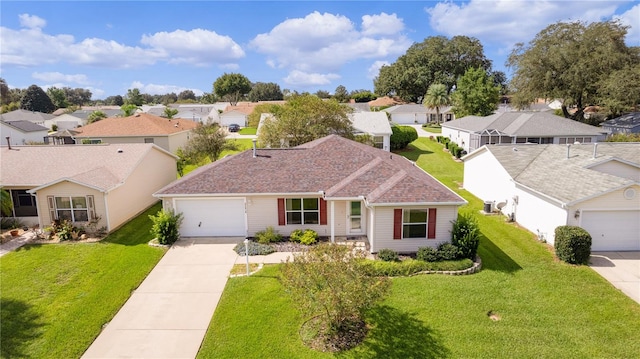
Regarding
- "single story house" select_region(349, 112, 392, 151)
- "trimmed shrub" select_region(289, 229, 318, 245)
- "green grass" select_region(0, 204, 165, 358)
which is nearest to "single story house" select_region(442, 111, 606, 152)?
"single story house" select_region(349, 112, 392, 151)

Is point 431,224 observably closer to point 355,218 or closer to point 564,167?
point 355,218

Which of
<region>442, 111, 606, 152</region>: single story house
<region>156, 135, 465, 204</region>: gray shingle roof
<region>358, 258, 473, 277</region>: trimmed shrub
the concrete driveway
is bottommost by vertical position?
the concrete driveway

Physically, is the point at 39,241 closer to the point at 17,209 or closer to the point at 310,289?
the point at 17,209

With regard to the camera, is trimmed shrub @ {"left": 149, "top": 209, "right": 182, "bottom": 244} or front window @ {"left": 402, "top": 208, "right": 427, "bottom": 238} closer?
front window @ {"left": 402, "top": 208, "right": 427, "bottom": 238}

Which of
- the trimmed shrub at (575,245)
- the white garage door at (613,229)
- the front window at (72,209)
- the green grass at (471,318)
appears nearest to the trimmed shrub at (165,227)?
the front window at (72,209)

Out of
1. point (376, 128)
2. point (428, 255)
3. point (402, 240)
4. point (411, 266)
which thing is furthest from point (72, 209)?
point (376, 128)

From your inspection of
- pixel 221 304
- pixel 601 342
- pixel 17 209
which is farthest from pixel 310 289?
pixel 17 209

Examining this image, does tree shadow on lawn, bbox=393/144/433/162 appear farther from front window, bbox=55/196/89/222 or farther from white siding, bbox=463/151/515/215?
front window, bbox=55/196/89/222
